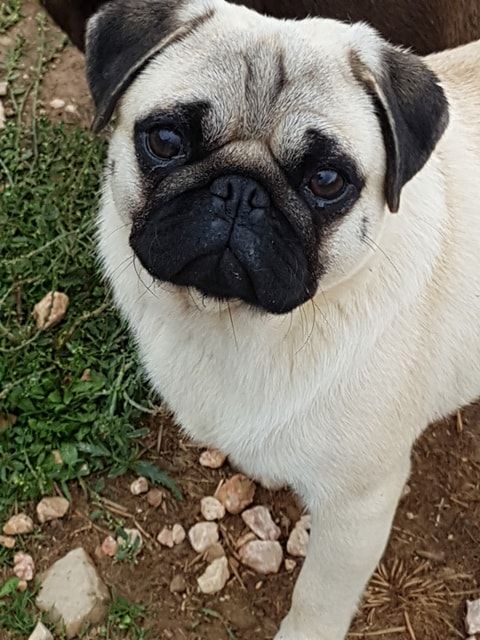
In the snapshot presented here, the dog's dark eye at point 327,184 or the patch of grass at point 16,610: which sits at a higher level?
the dog's dark eye at point 327,184

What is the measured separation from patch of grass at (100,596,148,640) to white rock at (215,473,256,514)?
0.47 metres

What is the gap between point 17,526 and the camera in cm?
323

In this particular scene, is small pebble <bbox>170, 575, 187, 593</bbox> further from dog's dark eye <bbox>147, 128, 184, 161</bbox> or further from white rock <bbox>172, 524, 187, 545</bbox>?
dog's dark eye <bbox>147, 128, 184, 161</bbox>

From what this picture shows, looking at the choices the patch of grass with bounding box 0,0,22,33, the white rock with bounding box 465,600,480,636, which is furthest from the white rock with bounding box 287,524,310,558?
the patch of grass with bounding box 0,0,22,33

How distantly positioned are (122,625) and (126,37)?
186cm

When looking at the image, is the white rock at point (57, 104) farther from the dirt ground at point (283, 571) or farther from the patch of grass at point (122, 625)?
the patch of grass at point (122, 625)

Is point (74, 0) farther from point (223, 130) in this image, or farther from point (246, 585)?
point (246, 585)

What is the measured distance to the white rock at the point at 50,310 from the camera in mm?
3604

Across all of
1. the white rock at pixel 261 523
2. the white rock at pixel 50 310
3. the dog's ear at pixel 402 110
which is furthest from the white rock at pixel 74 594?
the dog's ear at pixel 402 110

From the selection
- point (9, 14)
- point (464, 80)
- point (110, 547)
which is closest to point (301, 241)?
point (464, 80)

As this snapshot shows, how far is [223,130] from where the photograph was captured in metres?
2.12

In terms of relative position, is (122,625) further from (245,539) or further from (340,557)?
(340,557)

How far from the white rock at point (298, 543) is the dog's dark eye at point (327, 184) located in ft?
4.91

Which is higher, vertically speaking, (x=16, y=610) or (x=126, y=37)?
(x=126, y=37)
